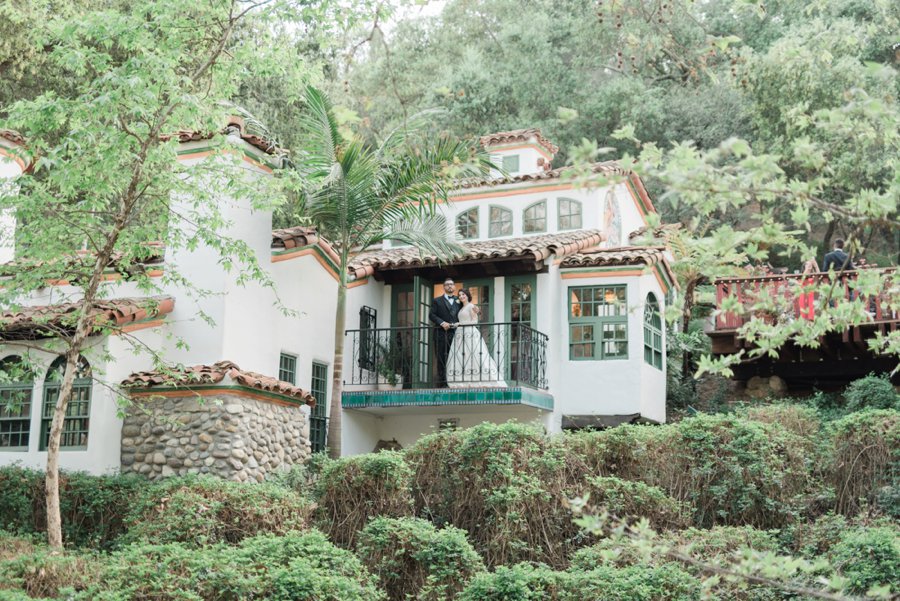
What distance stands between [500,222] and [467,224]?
77 cm

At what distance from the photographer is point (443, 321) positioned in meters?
17.2

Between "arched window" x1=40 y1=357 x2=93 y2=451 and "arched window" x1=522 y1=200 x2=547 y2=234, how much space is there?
9.63 meters

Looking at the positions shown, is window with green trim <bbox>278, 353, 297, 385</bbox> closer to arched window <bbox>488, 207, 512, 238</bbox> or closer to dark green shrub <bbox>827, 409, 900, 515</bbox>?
arched window <bbox>488, 207, 512, 238</bbox>

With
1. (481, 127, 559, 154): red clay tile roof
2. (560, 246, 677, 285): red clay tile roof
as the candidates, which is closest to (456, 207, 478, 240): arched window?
(481, 127, 559, 154): red clay tile roof

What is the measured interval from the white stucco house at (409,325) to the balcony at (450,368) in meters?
0.03

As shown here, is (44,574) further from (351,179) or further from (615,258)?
(615,258)

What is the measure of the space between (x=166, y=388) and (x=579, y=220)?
382 inches

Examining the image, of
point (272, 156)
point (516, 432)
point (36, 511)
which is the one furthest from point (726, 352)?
point (36, 511)

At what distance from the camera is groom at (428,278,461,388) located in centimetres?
1719

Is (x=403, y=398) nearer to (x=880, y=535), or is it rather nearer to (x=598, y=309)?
(x=598, y=309)

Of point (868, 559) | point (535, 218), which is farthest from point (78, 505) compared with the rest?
point (535, 218)

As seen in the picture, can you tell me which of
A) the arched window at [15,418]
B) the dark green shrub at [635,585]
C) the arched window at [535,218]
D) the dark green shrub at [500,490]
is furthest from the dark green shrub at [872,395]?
the arched window at [15,418]

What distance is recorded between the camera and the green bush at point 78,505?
12.1 m

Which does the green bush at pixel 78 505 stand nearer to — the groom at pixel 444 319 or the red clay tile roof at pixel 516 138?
the groom at pixel 444 319
